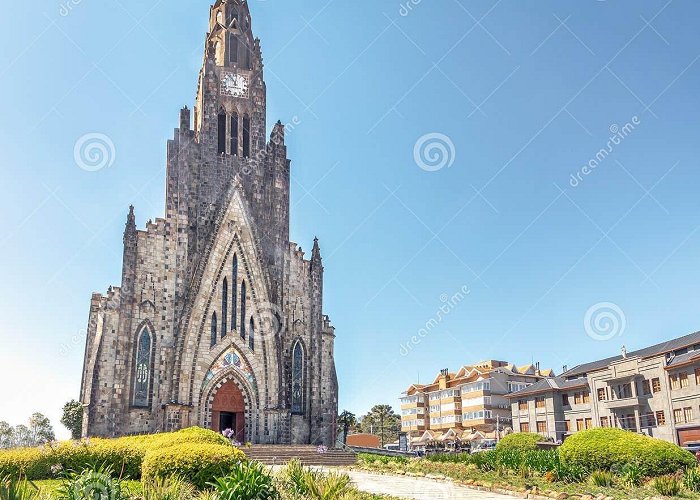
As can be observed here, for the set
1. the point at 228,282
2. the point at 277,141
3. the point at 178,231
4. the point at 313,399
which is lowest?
the point at 313,399

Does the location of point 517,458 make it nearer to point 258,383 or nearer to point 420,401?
point 258,383

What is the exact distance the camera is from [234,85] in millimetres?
46438

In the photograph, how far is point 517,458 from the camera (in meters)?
23.7

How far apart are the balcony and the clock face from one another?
125 feet

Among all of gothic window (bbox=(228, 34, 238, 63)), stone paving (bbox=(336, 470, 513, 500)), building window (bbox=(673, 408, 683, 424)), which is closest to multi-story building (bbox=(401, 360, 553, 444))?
building window (bbox=(673, 408, 683, 424))

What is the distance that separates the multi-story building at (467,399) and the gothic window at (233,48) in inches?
1705

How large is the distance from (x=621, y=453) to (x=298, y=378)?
82.6 feet

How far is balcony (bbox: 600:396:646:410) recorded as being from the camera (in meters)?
48.6

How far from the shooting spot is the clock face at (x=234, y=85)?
46.1 m

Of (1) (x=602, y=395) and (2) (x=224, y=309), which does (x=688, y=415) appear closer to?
(1) (x=602, y=395)

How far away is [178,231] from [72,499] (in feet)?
99.7

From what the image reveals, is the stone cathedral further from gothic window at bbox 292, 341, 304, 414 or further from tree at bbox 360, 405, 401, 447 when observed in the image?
tree at bbox 360, 405, 401, 447

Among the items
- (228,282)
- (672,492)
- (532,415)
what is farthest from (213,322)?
(532,415)

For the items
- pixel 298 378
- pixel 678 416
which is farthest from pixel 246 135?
pixel 678 416
